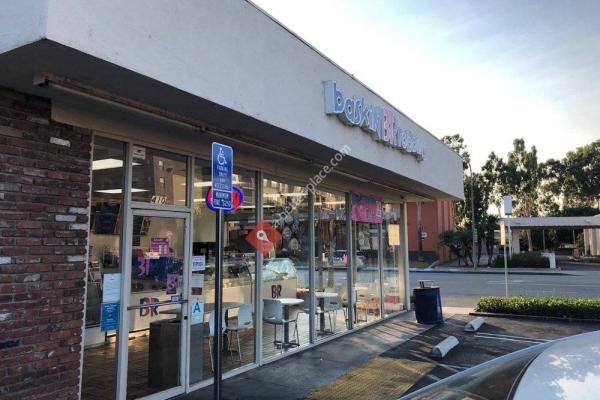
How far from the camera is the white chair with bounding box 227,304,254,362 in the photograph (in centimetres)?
715

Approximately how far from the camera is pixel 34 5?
10.5 ft

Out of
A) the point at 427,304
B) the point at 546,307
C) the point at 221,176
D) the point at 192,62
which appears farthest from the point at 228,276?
the point at 546,307

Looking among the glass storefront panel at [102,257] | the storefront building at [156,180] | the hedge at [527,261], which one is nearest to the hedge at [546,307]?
the storefront building at [156,180]

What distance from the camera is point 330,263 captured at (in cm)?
966

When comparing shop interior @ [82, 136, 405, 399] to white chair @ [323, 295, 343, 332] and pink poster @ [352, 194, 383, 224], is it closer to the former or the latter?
white chair @ [323, 295, 343, 332]

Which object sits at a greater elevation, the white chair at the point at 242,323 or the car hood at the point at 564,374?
the car hood at the point at 564,374

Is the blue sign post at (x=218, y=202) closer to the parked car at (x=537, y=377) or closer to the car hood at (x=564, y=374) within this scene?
the parked car at (x=537, y=377)

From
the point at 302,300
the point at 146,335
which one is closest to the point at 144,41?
the point at 146,335

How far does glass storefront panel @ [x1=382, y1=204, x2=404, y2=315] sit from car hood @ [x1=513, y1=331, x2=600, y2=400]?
9.81 m

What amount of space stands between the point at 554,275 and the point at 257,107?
27166mm

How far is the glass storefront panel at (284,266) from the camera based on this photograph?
7909 millimetres

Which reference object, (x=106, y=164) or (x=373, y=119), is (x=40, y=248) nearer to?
(x=106, y=164)

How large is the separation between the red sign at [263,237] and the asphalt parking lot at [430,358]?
2301mm

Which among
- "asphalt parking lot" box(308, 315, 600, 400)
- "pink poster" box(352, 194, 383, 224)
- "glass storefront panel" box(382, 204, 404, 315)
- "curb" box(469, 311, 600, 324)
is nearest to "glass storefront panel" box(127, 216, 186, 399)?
"asphalt parking lot" box(308, 315, 600, 400)
